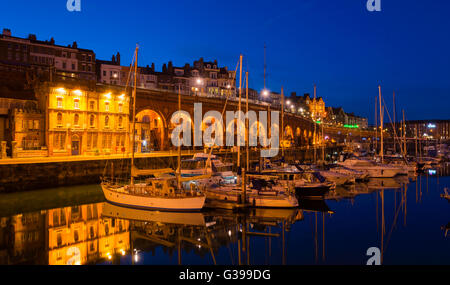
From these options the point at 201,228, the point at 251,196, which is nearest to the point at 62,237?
the point at 201,228

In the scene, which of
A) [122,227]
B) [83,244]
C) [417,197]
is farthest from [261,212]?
[417,197]

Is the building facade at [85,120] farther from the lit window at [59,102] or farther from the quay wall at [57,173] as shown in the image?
the quay wall at [57,173]

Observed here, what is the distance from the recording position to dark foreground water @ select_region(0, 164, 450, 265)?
49.9 feet

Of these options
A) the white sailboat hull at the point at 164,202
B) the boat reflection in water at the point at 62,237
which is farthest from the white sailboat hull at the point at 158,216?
the boat reflection in water at the point at 62,237

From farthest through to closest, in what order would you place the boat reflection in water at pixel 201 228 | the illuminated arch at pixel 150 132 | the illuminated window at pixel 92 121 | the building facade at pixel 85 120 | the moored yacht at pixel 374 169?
the illuminated arch at pixel 150 132, the moored yacht at pixel 374 169, the illuminated window at pixel 92 121, the building facade at pixel 85 120, the boat reflection in water at pixel 201 228

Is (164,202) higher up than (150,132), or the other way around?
(150,132)

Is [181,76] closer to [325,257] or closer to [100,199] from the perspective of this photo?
[100,199]

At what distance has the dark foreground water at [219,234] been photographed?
1521 cm

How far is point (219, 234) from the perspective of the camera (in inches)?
723

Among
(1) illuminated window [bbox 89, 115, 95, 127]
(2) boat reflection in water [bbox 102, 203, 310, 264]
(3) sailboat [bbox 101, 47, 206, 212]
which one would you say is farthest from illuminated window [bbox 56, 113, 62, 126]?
(3) sailboat [bbox 101, 47, 206, 212]

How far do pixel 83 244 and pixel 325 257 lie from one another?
11726mm

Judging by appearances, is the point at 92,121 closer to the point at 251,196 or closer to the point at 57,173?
the point at 57,173

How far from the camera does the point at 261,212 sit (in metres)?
23.0

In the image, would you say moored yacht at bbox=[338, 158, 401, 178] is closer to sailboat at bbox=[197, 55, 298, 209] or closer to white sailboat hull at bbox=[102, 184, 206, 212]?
sailboat at bbox=[197, 55, 298, 209]
